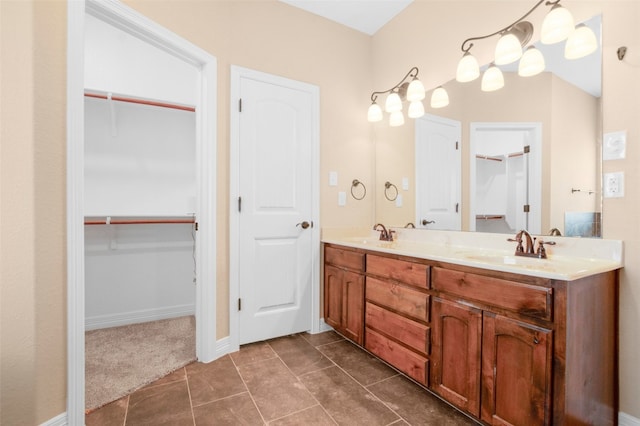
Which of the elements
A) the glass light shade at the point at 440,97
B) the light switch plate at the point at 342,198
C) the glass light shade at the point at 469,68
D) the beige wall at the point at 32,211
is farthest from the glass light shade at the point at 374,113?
the beige wall at the point at 32,211

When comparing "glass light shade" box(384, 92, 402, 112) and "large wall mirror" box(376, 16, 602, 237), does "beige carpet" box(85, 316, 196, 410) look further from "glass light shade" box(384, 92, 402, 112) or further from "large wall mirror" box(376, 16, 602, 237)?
"glass light shade" box(384, 92, 402, 112)

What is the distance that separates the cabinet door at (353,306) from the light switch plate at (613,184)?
4.59ft

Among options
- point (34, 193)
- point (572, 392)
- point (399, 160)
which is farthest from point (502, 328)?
point (34, 193)

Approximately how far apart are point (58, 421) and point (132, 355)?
2.79 feet

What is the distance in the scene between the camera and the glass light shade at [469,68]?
1791 millimetres

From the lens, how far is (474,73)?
1.80 metres

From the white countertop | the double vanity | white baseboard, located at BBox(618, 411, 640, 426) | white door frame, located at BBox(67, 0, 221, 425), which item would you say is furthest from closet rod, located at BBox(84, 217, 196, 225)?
white baseboard, located at BBox(618, 411, 640, 426)

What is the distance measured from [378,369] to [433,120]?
188cm

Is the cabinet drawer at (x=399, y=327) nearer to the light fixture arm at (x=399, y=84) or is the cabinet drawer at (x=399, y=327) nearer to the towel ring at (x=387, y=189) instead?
the towel ring at (x=387, y=189)

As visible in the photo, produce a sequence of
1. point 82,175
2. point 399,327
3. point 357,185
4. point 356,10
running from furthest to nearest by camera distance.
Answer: point 357,185 → point 356,10 → point 399,327 → point 82,175

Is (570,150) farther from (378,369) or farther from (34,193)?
(34,193)

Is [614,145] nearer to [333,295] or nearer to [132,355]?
[333,295]

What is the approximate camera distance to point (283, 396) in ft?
5.38

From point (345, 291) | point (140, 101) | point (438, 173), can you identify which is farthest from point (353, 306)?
point (140, 101)
